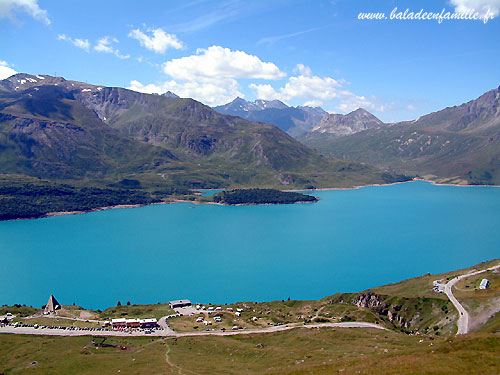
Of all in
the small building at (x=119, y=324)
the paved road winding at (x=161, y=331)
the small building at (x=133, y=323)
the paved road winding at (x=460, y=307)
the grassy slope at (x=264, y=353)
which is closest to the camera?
the grassy slope at (x=264, y=353)

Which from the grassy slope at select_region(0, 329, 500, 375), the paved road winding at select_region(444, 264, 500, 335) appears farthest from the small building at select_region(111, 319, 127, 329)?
the paved road winding at select_region(444, 264, 500, 335)

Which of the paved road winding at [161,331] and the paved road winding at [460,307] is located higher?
the paved road winding at [460,307]

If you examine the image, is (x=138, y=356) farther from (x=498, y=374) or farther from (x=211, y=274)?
(x=211, y=274)

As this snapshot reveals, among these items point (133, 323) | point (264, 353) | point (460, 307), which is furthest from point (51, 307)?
point (460, 307)

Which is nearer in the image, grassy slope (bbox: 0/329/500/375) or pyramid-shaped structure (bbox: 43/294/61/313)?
grassy slope (bbox: 0/329/500/375)

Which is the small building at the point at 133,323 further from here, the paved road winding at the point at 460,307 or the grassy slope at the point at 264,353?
the paved road winding at the point at 460,307

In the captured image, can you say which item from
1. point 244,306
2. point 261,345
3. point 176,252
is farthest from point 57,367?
point 176,252

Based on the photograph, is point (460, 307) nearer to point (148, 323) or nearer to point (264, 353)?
point (264, 353)

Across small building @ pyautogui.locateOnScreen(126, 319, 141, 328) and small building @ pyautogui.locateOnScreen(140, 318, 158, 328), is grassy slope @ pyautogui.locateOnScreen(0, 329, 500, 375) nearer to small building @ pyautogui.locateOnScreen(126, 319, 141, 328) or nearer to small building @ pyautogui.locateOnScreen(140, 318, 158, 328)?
small building @ pyautogui.locateOnScreen(140, 318, 158, 328)

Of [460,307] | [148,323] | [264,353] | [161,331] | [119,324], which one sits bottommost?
[161,331]

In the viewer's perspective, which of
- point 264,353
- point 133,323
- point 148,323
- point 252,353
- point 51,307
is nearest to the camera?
point 264,353

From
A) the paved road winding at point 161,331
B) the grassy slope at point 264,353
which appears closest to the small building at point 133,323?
the paved road winding at point 161,331
